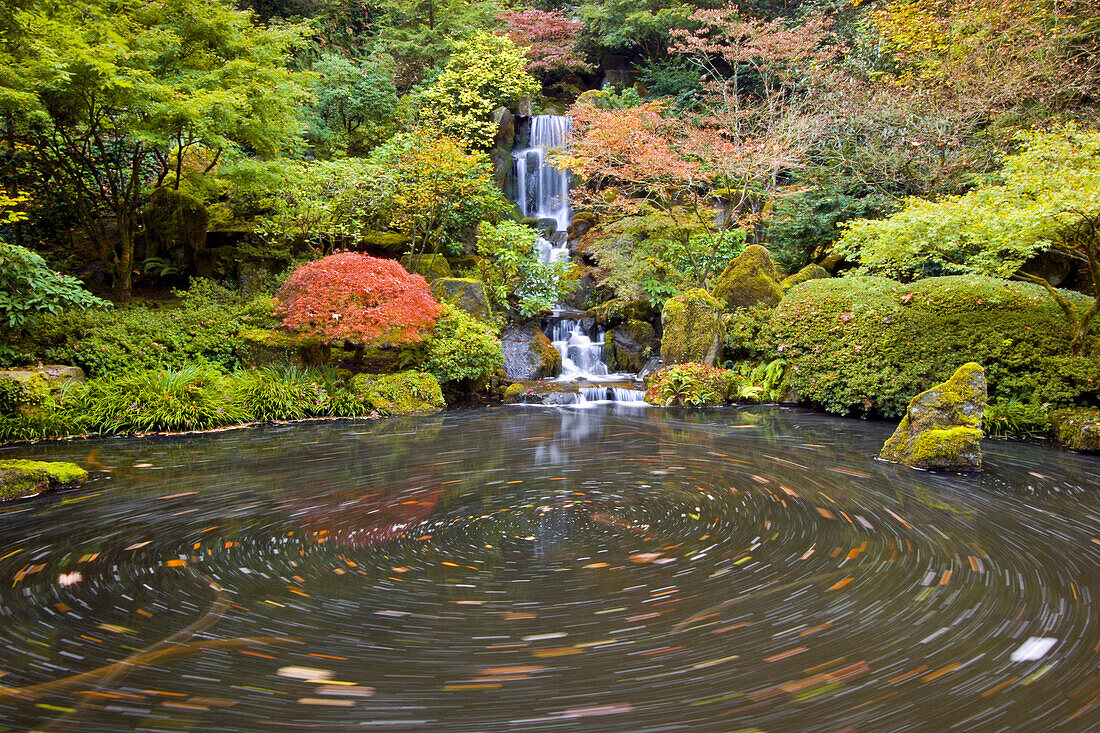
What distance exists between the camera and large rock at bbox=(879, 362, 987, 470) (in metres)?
5.28

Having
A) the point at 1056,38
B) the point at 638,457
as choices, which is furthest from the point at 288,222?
the point at 1056,38

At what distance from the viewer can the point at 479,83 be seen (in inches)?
668

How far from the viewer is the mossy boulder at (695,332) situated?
1084cm

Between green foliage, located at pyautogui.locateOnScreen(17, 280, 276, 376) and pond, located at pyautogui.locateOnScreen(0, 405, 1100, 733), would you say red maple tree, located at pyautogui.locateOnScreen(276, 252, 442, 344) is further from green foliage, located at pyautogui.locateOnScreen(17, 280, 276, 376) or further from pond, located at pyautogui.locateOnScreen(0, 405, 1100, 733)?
pond, located at pyautogui.locateOnScreen(0, 405, 1100, 733)

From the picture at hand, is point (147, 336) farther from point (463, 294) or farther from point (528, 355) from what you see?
point (528, 355)

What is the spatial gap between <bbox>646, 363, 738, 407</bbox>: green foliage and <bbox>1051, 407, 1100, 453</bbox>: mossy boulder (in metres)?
4.41

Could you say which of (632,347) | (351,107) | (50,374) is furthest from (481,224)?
(50,374)

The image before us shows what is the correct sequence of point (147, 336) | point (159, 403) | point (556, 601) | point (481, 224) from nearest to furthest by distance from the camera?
point (556, 601), point (159, 403), point (147, 336), point (481, 224)

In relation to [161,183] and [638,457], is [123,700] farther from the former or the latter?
[161,183]

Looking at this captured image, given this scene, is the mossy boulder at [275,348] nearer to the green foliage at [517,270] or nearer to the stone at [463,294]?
the stone at [463,294]

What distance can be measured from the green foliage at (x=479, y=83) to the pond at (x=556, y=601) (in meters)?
13.8

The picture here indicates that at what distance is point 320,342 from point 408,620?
7.65 meters

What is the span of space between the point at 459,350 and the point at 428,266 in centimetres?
322

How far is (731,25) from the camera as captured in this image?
583 inches
